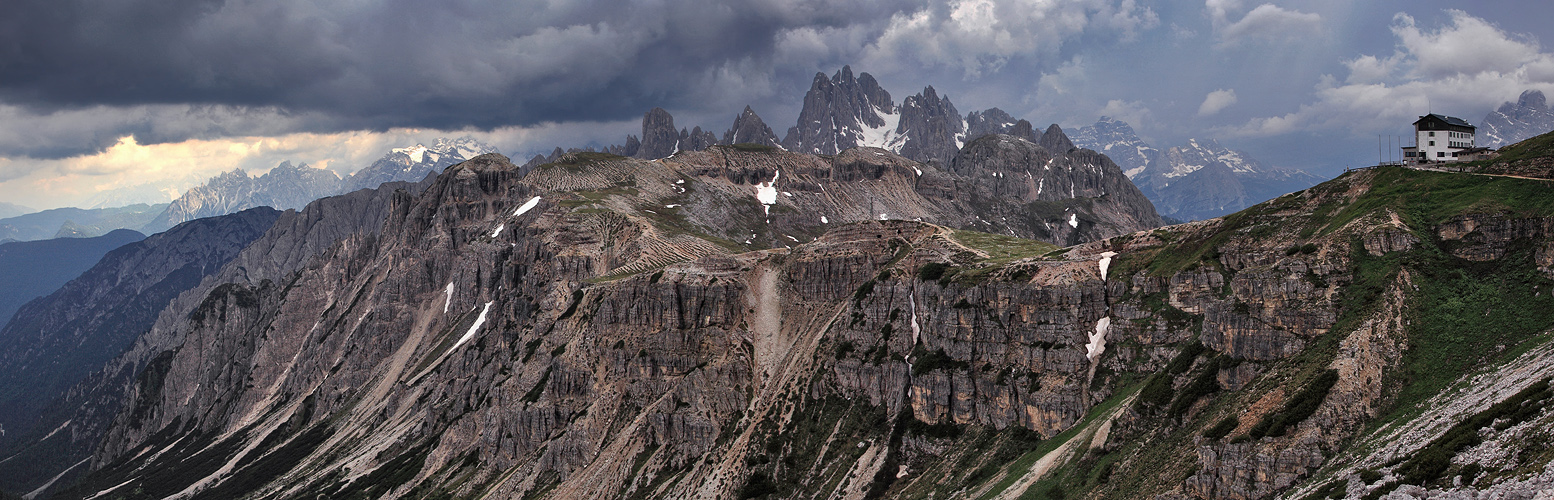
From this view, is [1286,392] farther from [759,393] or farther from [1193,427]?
[759,393]

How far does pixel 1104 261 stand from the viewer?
441 feet

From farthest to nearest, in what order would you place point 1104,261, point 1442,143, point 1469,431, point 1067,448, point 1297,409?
1. point 1104,261
2. point 1442,143
3. point 1067,448
4. point 1297,409
5. point 1469,431

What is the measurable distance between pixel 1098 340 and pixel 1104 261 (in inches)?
637

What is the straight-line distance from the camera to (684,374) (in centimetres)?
18188

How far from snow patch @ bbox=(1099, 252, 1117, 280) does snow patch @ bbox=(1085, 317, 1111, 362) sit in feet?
27.4

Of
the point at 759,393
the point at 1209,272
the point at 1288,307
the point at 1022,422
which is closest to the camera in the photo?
the point at 1288,307

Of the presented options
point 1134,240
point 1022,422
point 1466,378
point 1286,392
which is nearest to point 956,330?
point 1022,422

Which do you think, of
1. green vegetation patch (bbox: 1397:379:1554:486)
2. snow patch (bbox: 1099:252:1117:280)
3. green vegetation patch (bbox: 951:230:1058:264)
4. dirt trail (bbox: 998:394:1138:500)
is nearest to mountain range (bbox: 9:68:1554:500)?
green vegetation patch (bbox: 1397:379:1554:486)

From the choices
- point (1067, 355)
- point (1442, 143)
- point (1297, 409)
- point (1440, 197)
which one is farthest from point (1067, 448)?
point (1442, 143)

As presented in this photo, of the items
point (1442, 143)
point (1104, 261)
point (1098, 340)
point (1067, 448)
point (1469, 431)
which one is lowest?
point (1067, 448)

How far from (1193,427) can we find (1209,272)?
1112 inches

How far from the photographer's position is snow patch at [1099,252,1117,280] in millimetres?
131400

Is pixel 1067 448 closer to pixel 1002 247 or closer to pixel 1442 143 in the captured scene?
pixel 1442 143

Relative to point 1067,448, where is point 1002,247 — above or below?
above
